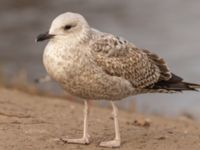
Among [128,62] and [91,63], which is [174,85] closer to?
[128,62]

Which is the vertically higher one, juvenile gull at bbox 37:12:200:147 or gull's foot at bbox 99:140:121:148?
juvenile gull at bbox 37:12:200:147

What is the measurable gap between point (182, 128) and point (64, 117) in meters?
1.37

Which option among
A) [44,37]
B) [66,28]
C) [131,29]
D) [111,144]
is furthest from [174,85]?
[131,29]

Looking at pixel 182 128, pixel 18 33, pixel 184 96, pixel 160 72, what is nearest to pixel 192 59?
pixel 184 96

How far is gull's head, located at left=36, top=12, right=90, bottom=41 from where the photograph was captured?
739 cm

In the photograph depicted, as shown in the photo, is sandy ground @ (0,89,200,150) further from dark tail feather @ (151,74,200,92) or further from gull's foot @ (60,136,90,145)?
dark tail feather @ (151,74,200,92)

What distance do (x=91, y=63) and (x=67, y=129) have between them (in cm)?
143

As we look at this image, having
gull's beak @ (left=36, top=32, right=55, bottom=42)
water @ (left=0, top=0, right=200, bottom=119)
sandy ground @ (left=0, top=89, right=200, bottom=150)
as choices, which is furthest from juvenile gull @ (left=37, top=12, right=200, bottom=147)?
water @ (left=0, top=0, right=200, bottom=119)

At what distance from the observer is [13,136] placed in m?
7.94

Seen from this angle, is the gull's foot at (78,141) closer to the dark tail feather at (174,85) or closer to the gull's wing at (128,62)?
the gull's wing at (128,62)

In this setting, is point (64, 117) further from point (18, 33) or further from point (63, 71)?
point (18, 33)

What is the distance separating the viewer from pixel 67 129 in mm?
8602

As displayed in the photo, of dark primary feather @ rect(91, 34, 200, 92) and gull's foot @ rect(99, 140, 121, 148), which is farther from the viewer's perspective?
gull's foot @ rect(99, 140, 121, 148)

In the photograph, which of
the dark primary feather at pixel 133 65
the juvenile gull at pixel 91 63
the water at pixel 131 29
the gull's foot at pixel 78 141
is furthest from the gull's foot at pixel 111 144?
the water at pixel 131 29
